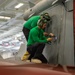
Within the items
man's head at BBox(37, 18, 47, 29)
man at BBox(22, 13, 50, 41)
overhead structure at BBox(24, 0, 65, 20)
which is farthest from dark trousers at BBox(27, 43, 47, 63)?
overhead structure at BBox(24, 0, 65, 20)

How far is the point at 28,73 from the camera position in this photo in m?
0.92

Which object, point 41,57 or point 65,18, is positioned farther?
point 41,57

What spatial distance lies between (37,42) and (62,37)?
1.08 feet

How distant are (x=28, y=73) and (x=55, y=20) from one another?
157 centimetres

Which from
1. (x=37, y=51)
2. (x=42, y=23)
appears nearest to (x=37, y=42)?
(x=37, y=51)

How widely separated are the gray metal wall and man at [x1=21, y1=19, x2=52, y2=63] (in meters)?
0.12

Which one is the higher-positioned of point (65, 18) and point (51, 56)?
point (65, 18)

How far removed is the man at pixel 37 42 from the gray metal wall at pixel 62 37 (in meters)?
0.12

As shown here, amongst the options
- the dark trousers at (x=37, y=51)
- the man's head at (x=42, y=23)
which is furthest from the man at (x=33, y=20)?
the dark trousers at (x=37, y=51)

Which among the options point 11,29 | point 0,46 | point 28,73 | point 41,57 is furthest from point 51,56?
point 0,46

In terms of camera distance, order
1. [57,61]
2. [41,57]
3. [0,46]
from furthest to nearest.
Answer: [0,46], [41,57], [57,61]

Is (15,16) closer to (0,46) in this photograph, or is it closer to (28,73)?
(0,46)

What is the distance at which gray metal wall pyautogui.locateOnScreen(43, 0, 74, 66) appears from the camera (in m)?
2.10

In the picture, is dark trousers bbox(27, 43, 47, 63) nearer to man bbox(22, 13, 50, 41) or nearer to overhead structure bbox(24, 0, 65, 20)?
man bbox(22, 13, 50, 41)
